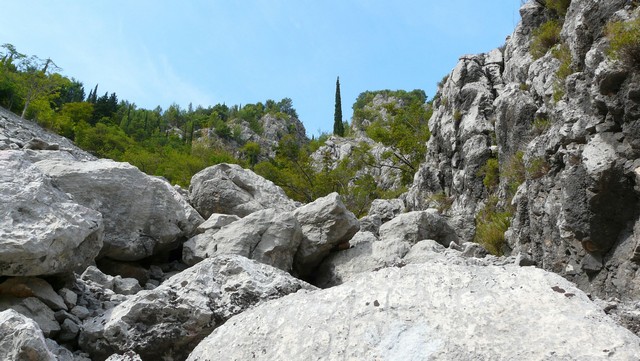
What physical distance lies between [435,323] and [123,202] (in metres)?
8.27

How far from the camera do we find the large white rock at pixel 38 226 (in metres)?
6.19

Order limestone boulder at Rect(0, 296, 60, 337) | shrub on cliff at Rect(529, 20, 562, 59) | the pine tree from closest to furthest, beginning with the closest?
limestone boulder at Rect(0, 296, 60, 337) < shrub on cliff at Rect(529, 20, 562, 59) < the pine tree

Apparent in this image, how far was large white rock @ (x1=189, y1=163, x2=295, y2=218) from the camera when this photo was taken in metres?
14.9

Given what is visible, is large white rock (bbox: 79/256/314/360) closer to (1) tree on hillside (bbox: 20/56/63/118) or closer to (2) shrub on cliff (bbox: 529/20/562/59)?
(2) shrub on cliff (bbox: 529/20/562/59)

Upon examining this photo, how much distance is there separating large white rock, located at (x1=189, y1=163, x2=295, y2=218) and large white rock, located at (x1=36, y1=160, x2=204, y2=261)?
12.6 ft

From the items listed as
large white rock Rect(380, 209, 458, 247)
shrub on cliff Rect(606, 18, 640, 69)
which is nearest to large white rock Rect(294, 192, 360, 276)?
large white rock Rect(380, 209, 458, 247)

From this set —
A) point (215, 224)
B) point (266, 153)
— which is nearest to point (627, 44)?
point (215, 224)

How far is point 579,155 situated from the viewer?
35.5ft

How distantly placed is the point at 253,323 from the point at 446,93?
2374 cm

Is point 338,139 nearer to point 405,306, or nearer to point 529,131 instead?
point 529,131

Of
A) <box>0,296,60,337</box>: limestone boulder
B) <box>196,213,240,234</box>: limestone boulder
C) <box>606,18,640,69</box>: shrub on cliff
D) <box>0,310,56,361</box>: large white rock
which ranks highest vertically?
<box>606,18,640,69</box>: shrub on cliff

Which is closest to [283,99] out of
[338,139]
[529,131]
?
[338,139]

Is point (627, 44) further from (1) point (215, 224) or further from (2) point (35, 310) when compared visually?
(2) point (35, 310)

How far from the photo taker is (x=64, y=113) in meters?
57.9
